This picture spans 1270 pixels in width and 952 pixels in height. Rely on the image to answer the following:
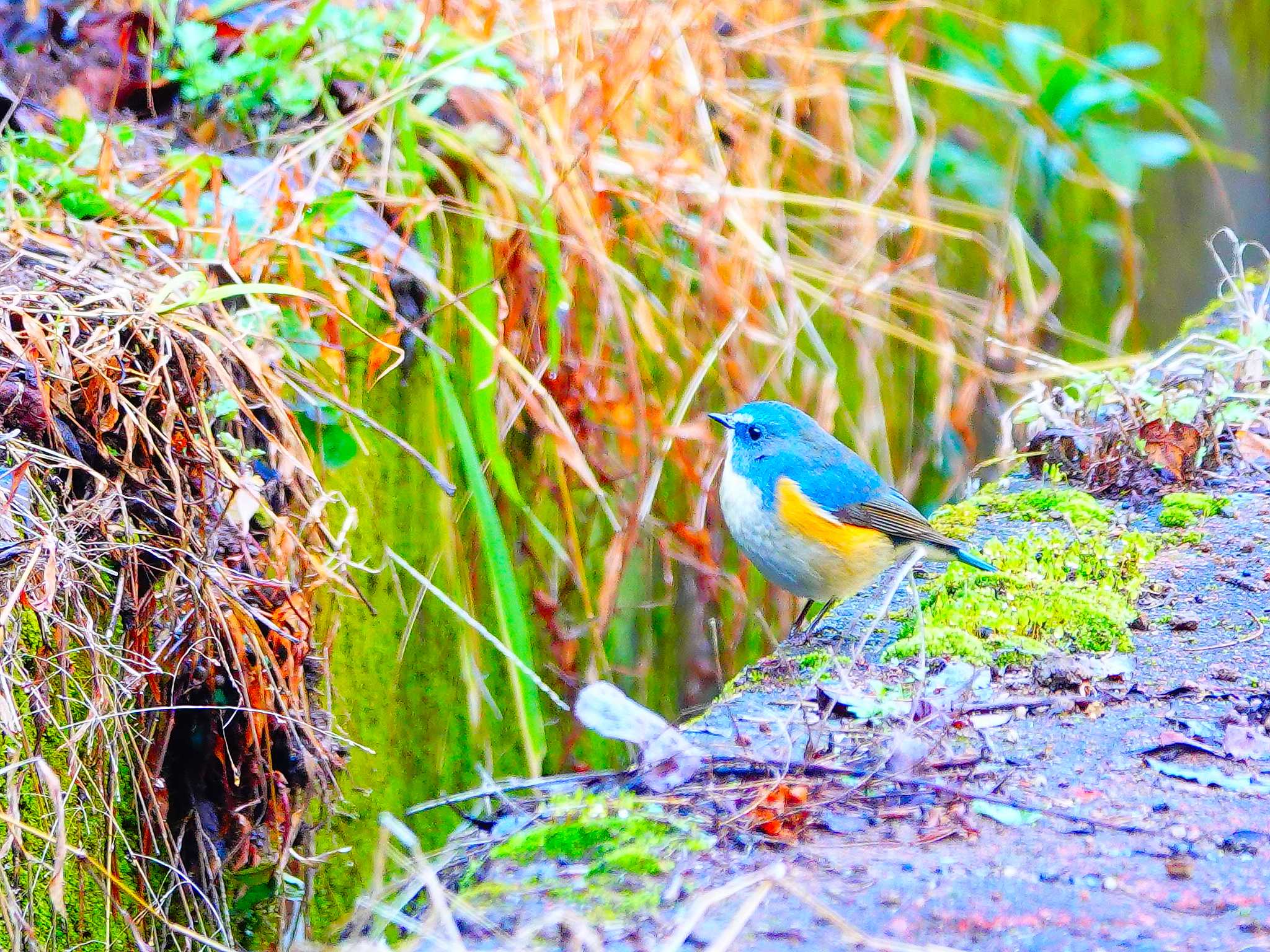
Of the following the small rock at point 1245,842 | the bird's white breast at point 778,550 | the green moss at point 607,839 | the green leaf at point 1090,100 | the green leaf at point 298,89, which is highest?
the green leaf at point 298,89

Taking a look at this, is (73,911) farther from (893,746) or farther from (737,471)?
(737,471)

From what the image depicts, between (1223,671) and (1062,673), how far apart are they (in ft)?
0.85

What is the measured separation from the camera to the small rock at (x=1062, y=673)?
1831mm

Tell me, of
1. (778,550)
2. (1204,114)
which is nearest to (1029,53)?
(1204,114)

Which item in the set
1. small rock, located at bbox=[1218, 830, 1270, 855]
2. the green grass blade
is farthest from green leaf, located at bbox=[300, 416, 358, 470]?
small rock, located at bbox=[1218, 830, 1270, 855]

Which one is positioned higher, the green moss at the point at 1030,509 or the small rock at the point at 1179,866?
the small rock at the point at 1179,866

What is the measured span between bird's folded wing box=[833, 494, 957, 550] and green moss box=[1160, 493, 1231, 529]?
18.5 inches

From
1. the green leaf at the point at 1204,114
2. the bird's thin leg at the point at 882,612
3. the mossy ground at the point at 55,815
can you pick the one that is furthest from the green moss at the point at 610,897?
the green leaf at the point at 1204,114

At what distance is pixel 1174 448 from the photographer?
265 cm

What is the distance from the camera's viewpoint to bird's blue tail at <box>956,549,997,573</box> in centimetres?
232

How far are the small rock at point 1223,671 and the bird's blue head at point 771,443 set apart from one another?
1.14 m

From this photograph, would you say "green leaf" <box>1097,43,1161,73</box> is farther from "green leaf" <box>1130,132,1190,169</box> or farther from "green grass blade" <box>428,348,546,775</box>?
"green grass blade" <box>428,348,546,775</box>

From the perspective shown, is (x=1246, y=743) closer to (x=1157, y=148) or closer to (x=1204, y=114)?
(x=1157, y=148)

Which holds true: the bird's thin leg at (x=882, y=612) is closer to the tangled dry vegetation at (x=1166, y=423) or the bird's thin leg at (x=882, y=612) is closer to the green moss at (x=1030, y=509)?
the green moss at (x=1030, y=509)
